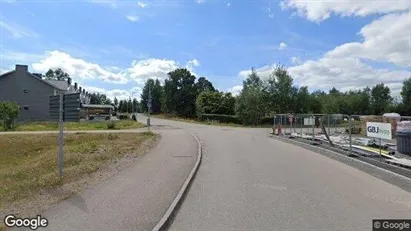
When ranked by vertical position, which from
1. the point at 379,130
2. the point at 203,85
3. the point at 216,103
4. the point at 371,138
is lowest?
the point at 371,138

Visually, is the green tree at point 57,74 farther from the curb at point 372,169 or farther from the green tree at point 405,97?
the curb at point 372,169

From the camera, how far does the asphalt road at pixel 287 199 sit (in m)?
7.54

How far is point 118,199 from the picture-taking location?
31.0 feet

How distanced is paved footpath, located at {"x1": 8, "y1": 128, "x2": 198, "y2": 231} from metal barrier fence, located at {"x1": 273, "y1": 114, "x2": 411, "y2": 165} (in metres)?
6.82

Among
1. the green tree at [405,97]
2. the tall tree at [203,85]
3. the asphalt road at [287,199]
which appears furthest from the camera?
the tall tree at [203,85]

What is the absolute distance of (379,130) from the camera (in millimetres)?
14867

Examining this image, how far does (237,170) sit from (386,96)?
12697cm

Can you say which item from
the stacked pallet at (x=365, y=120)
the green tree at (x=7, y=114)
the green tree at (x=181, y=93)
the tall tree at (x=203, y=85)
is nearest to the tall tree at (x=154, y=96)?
the tall tree at (x=203, y=85)

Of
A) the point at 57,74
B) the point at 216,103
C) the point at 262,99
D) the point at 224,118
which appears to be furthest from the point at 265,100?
the point at 57,74

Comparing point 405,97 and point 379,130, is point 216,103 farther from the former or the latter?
point 379,130

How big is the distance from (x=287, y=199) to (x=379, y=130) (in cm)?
692

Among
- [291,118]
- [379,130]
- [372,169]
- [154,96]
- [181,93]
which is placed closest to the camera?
[372,169]

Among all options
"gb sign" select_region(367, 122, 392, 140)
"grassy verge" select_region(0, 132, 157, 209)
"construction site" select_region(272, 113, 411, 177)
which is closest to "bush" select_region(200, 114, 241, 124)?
"grassy verge" select_region(0, 132, 157, 209)

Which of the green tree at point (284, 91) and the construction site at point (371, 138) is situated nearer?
the construction site at point (371, 138)
